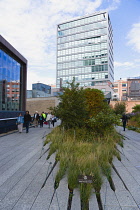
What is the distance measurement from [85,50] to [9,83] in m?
54.4

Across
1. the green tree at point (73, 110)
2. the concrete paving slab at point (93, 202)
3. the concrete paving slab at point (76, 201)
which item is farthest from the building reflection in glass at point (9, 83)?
the concrete paving slab at point (93, 202)

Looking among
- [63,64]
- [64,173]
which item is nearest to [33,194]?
[64,173]

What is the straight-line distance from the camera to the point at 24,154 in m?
6.17

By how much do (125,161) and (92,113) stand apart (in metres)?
7.10

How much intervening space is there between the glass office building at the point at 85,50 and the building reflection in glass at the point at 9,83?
44.9 m

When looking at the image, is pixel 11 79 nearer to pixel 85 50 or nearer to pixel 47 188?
pixel 47 188

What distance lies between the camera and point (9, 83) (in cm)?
1752

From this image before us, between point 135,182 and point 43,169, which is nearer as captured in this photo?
point 135,182

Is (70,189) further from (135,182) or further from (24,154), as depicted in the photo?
(24,154)

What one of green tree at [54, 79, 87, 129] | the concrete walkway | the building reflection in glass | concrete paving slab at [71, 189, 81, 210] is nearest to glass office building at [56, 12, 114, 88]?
the building reflection in glass

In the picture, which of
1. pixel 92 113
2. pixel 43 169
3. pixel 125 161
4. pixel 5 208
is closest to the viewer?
pixel 5 208

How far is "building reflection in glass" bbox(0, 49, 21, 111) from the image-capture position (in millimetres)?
15961

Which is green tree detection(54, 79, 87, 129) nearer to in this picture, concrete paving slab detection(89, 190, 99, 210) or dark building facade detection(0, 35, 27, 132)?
dark building facade detection(0, 35, 27, 132)

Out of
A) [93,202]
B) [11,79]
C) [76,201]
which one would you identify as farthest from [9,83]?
[93,202]
